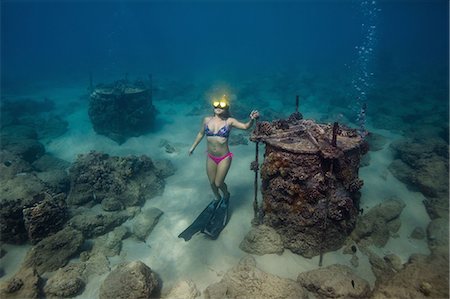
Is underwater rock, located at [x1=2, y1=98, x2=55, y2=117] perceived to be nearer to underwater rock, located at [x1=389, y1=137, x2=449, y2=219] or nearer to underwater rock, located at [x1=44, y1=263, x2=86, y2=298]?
underwater rock, located at [x1=44, y1=263, x2=86, y2=298]

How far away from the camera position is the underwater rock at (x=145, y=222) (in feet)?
23.4

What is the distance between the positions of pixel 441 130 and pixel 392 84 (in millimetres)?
14430

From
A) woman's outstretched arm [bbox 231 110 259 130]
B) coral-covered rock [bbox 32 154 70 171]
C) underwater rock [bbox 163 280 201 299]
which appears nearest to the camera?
underwater rock [bbox 163 280 201 299]

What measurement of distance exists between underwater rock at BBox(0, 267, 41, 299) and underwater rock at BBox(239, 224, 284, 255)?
160 inches

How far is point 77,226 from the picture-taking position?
6988 millimetres

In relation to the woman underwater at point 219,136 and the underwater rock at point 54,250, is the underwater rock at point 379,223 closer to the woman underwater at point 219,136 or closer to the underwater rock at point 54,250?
the woman underwater at point 219,136

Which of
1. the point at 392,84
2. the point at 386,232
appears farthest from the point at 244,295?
the point at 392,84

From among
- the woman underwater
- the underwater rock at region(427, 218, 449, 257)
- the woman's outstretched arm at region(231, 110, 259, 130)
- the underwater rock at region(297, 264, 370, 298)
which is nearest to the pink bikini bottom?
the woman underwater

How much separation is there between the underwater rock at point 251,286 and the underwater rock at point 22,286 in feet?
10.2

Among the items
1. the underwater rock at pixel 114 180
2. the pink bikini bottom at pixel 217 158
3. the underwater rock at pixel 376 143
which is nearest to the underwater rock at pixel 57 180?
the underwater rock at pixel 114 180

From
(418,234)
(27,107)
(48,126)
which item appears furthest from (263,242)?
(27,107)

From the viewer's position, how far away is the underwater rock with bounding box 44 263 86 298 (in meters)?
5.42

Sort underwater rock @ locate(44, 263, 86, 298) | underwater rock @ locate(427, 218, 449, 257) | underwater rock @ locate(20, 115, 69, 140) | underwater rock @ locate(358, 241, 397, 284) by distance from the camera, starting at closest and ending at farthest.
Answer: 1. underwater rock @ locate(44, 263, 86, 298)
2. underwater rock @ locate(358, 241, 397, 284)
3. underwater rock @ locate(427, 218, 449, 257)
4. underwater rock @ locate(20, 115, 69, 140)

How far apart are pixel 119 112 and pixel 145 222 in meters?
7.73
